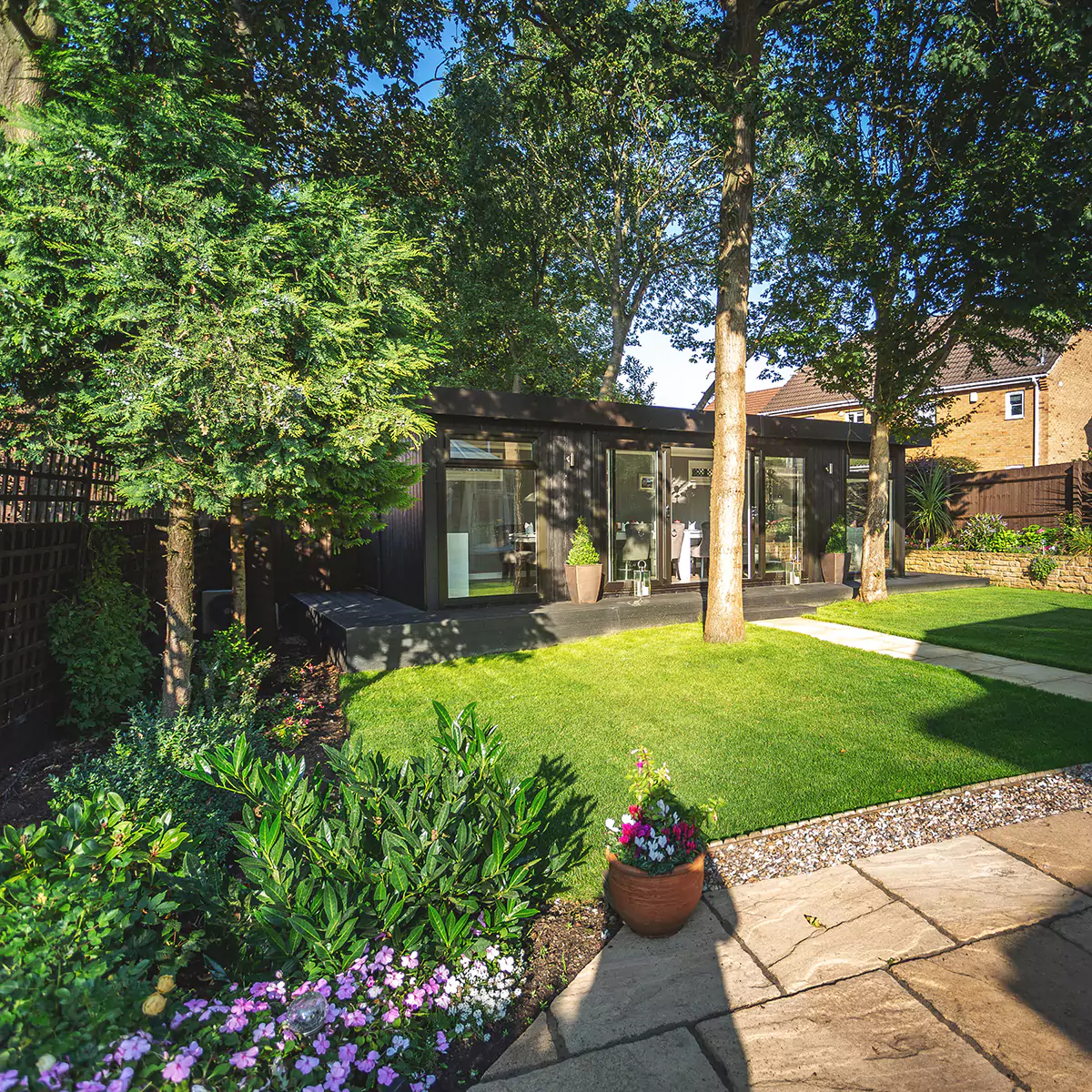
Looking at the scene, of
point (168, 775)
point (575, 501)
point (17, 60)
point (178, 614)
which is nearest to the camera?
point (168, 775)

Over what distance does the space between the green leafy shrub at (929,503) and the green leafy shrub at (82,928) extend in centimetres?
1674

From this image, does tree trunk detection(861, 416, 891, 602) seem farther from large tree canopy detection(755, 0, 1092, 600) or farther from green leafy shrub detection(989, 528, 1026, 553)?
green leafy shrub detection(989, 528, 1026, 553)

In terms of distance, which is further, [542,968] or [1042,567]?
[1042,567]

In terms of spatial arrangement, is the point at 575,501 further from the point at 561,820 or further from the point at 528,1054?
the point at 528,1054

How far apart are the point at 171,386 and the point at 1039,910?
14.6ft

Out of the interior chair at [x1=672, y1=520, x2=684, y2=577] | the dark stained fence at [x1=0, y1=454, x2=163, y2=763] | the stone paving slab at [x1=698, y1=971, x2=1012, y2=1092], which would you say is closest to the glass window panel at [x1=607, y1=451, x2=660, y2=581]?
the interior chair at [x1=672, y1=520, x2=684, y2=577]

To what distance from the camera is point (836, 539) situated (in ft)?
37.7

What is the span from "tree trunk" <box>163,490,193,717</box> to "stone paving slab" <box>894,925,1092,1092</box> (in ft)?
13.7

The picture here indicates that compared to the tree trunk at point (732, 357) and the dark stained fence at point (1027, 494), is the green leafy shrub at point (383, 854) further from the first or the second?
the dark stained fence at point (1027, 494)

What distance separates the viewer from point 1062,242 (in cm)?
463

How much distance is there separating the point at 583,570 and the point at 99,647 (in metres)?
5.54

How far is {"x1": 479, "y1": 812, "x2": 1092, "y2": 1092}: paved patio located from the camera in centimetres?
189

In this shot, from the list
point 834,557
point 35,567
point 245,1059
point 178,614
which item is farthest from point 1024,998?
point 834,557

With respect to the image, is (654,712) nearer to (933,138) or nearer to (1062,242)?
(1062,242)
